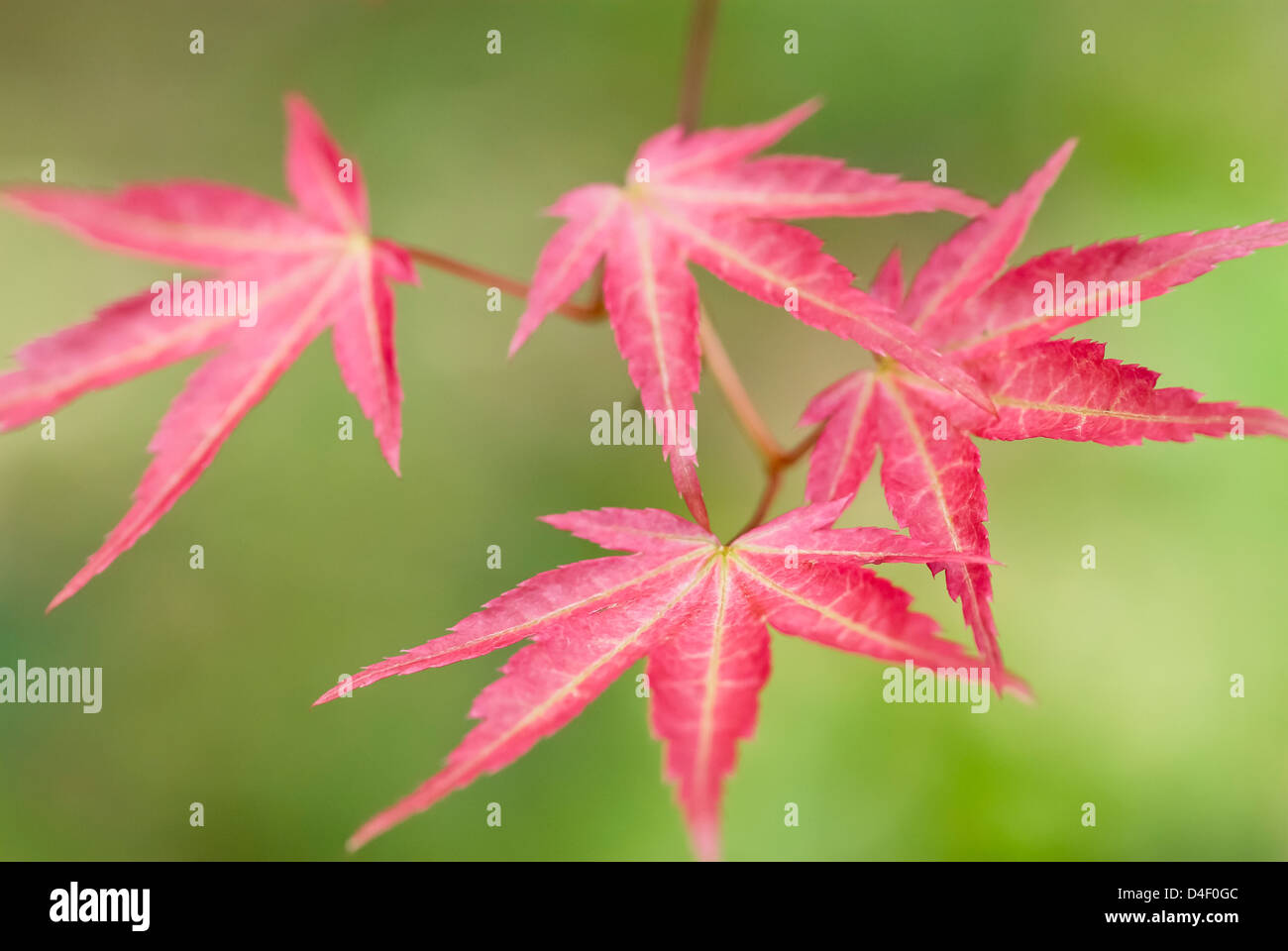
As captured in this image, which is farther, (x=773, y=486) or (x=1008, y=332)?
(x=773, y=486)

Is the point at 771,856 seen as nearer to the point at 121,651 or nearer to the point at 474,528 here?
the point at 474,528

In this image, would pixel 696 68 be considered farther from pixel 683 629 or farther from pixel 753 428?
pixel 683 629

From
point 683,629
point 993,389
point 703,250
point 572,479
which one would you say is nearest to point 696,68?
point 703,250

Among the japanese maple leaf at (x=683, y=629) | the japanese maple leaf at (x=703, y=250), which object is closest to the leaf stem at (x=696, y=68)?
the japanese maple leaf at (x=703, y=250)

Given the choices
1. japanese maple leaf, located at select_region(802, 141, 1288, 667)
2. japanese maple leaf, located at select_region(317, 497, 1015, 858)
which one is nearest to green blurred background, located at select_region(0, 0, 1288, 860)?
japanese maple leaf, located at select_region(802, 141, 1288, 667)
